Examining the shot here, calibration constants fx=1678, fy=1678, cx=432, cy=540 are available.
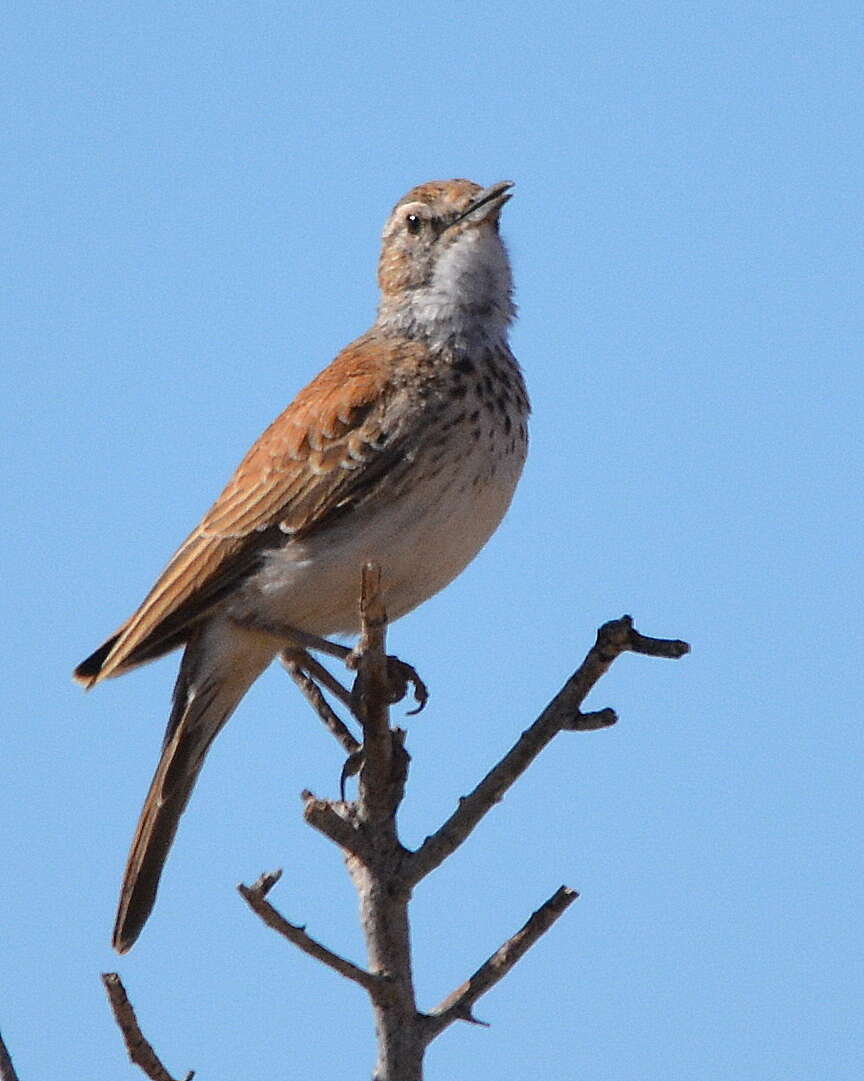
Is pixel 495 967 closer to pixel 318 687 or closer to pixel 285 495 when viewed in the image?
pixel 318 687

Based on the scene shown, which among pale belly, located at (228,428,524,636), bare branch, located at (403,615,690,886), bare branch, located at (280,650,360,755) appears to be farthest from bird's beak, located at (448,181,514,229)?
bare branch, located at (403,615,690,886)

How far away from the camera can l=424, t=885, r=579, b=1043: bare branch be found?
547 centimetres

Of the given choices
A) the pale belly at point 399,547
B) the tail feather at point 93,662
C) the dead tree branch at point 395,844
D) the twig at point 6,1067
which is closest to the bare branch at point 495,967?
the dead tree branch at point 395,844

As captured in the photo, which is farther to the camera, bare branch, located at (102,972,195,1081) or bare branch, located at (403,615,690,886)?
bare branch, located at (403,615,690,886)

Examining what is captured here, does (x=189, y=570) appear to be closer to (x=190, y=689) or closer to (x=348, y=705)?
(x=190, y=689)

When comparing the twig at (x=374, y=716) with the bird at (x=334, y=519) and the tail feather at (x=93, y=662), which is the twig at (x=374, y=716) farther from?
the tail feather at (x=93, y=662)

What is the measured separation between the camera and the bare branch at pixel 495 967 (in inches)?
215

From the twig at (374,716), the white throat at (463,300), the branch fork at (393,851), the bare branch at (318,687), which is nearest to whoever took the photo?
the branch fork at (393,851)

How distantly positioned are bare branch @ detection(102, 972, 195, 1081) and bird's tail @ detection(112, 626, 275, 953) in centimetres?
294

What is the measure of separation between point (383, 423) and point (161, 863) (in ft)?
7.78

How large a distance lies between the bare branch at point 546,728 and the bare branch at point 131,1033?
1.12m

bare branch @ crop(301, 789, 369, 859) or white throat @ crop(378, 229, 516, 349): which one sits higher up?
→ white throat @ crop(378, 229, 516, 349)

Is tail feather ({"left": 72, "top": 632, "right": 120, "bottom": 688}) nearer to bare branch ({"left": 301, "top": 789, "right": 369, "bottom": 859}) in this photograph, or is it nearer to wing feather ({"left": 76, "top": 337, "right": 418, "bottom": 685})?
wing feather ({"left": 76, "top": 337, "right": 418, "bottom": 685})

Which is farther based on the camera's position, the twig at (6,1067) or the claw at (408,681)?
the claw at (408,681)
